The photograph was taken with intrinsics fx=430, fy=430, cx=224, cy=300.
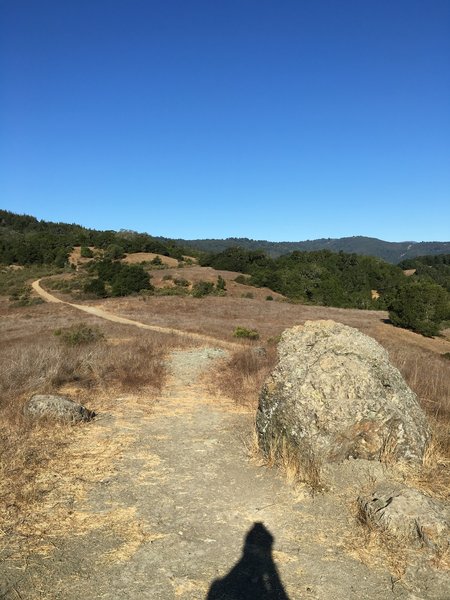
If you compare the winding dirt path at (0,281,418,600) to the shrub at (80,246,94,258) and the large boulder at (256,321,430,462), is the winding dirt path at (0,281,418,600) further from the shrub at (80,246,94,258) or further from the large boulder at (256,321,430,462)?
the shrub at (80,246,94,258)

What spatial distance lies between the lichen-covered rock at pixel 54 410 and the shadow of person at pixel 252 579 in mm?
4484

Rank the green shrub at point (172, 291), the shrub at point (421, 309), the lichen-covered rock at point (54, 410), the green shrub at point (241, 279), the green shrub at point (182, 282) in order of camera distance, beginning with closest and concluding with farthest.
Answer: the lichen-covered rock at point (54, 410) → the shrub at point (421, 309) → the green shrub at point (172, 291) → the green shrub at point (182, 282) → the green shrub at point (241, 279)

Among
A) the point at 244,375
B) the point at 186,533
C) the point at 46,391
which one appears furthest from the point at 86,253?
the point at 186,533

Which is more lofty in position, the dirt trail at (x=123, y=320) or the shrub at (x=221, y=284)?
the shrub at (x=221, y=284)

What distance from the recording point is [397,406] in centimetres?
612

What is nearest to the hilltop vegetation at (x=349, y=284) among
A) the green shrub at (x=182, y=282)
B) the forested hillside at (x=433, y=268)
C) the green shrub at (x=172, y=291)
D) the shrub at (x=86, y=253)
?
the forested hillside at (x=433, y=268)

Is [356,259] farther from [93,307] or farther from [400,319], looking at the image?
[93,307]

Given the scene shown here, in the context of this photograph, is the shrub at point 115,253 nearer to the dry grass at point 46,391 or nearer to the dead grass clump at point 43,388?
the dry grass at point 46,391

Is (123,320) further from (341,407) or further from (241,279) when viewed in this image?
(241,279)

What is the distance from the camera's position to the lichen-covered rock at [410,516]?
4.25 meters

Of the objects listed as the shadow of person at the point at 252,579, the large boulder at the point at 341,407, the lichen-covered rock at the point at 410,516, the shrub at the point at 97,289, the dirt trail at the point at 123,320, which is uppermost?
the large boulder at the point at 341,407

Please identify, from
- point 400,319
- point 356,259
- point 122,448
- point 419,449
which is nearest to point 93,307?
point 400,319

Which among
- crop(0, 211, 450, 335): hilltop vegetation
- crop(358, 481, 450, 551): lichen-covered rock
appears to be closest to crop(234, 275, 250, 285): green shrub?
crop(0, 211, 450, 335): hilltop vegetation

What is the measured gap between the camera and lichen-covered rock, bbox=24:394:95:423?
7.63 meters
